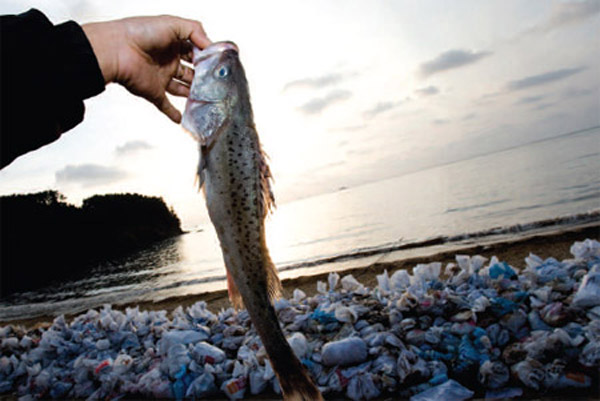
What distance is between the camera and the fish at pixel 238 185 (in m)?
1.73

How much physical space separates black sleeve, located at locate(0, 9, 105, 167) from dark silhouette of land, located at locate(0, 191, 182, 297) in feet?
86.7

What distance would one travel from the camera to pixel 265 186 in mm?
1843

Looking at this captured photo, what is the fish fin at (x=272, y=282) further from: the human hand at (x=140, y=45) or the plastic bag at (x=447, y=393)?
the plastic bag at (x=447, y=393)

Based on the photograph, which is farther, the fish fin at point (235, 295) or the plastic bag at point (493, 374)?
the plastic bag at point (493, 374)

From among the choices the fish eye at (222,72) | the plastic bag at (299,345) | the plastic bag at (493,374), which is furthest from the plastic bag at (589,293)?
the fish eye at (222,72)

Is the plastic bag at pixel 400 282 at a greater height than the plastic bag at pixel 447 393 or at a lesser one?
greater

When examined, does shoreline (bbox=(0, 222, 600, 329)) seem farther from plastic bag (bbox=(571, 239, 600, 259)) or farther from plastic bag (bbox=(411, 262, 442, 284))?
plastic bag (bbox=(411, 262, 442, 284))

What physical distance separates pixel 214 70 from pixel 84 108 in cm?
65

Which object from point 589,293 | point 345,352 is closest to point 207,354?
point 345,352

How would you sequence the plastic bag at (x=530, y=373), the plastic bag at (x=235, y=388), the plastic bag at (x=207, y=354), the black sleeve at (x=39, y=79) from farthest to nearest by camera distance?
the plastic bag at (x=207, y=354) → the plastic bag at (x=235, y=388) → the plastic bag at (x=530, y=373) → the black sleeve at (x=39, y=79)

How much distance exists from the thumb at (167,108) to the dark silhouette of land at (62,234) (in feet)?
84.5

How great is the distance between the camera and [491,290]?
3.47 meters

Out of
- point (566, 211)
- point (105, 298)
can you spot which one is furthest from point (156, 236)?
point (566, 211)

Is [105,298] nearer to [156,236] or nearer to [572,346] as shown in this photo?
[572,346]
